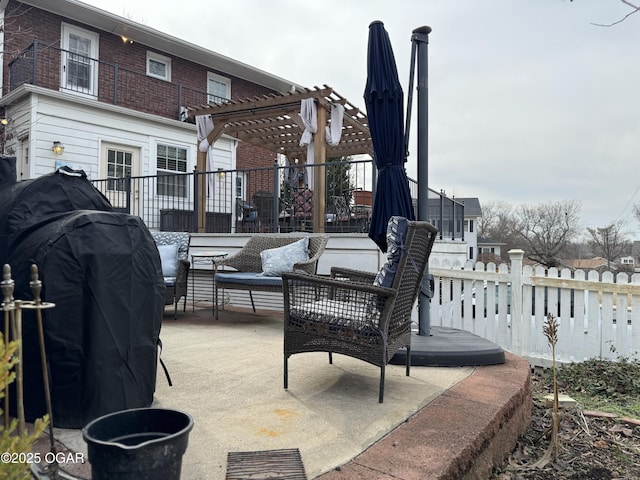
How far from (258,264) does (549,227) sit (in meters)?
35.6

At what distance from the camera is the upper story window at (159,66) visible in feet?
38.0

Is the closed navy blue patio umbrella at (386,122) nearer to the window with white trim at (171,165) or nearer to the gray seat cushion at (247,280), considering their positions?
the gray seat cushion at (247,280)

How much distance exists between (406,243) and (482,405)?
913 mm

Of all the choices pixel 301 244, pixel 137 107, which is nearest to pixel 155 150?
pixel 137 107

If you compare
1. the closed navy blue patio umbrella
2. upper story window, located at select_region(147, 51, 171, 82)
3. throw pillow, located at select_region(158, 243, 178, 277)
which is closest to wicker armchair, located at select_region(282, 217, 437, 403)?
the closed navy blue patio umbrella

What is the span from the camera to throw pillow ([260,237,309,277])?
4.79 meters

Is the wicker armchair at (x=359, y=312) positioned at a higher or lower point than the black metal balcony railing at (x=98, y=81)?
lower

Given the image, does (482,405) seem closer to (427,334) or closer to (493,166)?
(427,334)

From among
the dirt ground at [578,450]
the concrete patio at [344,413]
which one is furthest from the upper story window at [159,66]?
the dirt ground at [578,450]

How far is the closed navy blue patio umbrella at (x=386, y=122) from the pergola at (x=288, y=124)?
3.05m

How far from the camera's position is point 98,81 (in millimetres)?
10188

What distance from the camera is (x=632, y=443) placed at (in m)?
2.50

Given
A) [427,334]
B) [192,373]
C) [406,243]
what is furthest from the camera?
[427,334]

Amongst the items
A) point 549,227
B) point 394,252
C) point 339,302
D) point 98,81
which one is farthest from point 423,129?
point 549,227
